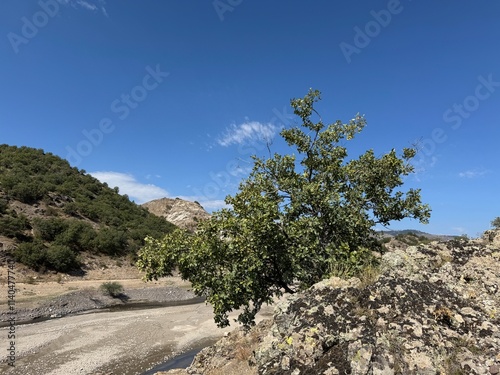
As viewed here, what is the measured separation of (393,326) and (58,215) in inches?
3323

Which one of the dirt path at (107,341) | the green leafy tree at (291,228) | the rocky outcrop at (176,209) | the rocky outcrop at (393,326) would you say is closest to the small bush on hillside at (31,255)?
the dirt path at (107,341)

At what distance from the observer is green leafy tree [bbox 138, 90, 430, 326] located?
12016 mm

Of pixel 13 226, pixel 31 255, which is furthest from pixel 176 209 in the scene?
pixel 31 255

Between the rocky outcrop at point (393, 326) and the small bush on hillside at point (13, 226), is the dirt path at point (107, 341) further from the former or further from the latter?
the small bush on hillside at point (13, 226)

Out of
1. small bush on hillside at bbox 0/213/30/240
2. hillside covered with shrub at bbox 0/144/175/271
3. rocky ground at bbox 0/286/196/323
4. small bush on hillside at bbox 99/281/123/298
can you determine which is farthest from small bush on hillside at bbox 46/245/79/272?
rocky ground at bbox 0/286/196/323

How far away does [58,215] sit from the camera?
77.9m

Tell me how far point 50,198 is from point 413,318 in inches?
3546

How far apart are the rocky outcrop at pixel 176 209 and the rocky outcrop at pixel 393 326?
139 meters

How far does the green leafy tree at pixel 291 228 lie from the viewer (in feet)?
39.4

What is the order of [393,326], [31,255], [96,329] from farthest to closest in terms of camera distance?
[31,255], [96,329], [393,326]

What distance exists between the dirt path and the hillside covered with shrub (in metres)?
23.5

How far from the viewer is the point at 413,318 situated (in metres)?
6.48

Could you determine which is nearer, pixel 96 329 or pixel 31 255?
pixel 96 329

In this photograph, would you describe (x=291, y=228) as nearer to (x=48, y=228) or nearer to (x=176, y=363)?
(x=176, y=363)
